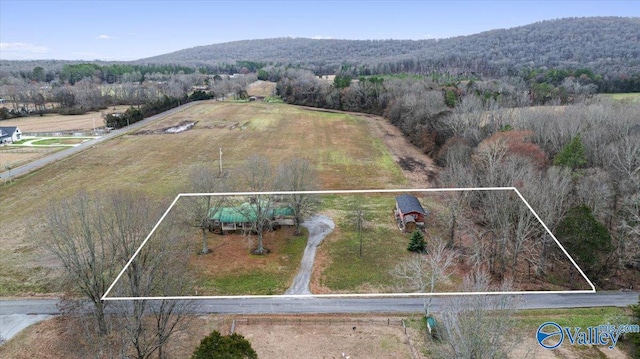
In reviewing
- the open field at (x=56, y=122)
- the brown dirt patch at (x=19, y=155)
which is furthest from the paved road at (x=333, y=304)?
the open field at (x=56, y=122)

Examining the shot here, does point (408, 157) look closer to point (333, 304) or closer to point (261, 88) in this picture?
point (333, 304)

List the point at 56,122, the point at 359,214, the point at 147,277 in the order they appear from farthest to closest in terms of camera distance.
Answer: the point at 56,122
the point at 359,214
the point at 147,277

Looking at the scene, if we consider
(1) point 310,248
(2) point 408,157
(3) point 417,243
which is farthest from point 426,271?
(2) point 408,157

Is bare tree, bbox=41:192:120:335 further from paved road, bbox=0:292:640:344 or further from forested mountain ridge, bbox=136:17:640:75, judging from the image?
forested mountain ridge, bbox=136:17:640:75

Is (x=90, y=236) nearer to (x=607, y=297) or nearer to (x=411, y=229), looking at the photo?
(x=411, y=229)

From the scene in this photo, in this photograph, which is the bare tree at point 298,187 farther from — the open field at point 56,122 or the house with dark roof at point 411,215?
the open field at point 56,122

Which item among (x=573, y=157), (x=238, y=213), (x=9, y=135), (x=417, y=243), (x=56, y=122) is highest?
(x=56, y=122)
